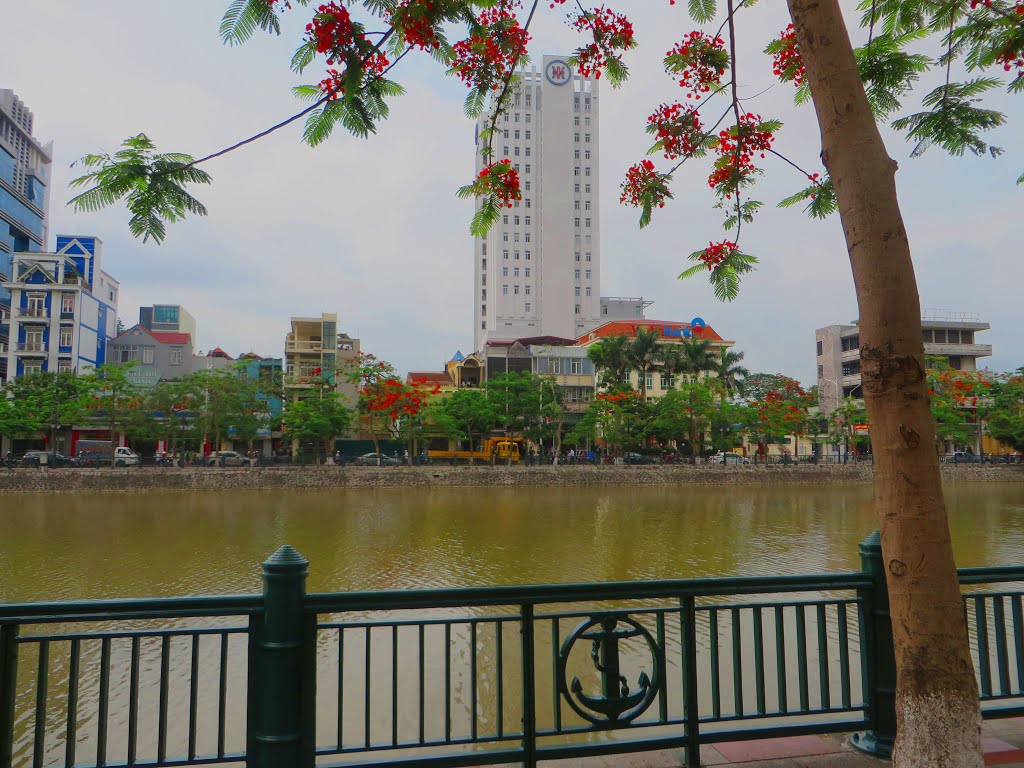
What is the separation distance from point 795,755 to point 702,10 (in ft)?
13.1

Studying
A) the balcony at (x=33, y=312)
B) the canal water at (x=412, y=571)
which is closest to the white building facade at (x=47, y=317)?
the balcony at (x=33, y=312)

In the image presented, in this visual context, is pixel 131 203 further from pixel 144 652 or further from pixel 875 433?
pixel 144 652

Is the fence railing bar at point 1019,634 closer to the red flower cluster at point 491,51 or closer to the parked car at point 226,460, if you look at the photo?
the red flower cluster at point 491,51

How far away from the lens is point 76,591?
1082 centimetres

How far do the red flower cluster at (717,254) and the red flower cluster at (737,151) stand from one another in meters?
0.61

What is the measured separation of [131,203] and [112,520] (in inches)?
783

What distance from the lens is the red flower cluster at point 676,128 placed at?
4500 millimetres

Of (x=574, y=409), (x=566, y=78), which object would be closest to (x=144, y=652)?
(x=574, y=409)

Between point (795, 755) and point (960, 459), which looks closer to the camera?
point (795, 755)

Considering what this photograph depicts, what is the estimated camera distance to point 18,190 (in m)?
49.9

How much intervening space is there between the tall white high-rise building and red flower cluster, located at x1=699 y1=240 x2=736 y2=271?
60.4 m

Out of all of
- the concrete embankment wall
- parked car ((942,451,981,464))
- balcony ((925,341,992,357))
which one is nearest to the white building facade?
the concrete embankment wall

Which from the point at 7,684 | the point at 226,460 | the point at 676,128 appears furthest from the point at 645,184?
the point at 226,460

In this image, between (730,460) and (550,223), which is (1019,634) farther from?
(550,223)
